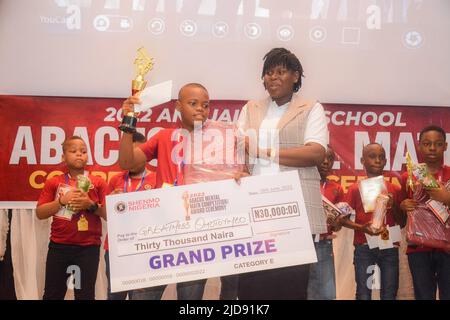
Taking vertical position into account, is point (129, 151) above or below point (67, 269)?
above

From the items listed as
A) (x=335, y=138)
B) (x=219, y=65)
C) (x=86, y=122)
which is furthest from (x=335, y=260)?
(x=86, y=122)

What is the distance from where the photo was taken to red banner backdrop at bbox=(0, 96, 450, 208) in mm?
3494

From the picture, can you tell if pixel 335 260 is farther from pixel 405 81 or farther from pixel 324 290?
pixel 405 81

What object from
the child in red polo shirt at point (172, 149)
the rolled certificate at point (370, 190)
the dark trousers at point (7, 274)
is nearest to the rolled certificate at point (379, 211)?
the rolled certificate at point (370, 190)

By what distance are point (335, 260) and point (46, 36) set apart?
2010 millimetres

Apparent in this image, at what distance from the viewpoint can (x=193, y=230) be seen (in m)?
2.99

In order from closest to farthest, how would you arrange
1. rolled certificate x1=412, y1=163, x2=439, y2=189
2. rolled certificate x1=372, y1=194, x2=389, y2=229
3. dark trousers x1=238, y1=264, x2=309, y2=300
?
dark trousers x1=238, y1=264, x2=309, y2=300
rolled certificate x1=412, y1=163, x2=439, y2=189
rolled certificate x1=372, y1=194, x2=389, y2=229

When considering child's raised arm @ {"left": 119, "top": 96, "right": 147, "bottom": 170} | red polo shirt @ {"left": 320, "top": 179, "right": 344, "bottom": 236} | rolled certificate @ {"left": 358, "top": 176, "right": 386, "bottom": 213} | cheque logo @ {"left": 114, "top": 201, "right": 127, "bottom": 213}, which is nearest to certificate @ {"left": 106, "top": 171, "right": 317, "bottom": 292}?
cheque logo @ {"left": 114, "top": 201, "right": 127, "bottom": 213}

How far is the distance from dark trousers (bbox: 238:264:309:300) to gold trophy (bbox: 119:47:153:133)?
33.4 inches

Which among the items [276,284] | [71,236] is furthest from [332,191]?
[71,236]

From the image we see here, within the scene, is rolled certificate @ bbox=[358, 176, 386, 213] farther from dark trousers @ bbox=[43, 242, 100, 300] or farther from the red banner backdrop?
dark trousers @ bbox=[43, 242, 100, 300]

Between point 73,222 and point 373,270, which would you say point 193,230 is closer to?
point 73,222

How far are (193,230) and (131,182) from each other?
1.87ft

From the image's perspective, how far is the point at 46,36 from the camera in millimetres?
3480
